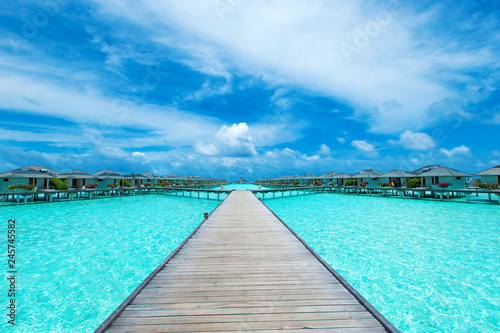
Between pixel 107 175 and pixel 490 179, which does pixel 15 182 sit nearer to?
pixel 107 175

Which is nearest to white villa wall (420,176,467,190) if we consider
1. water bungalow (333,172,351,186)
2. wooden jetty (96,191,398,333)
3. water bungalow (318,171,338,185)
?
water bungalow (333,172,351,186)

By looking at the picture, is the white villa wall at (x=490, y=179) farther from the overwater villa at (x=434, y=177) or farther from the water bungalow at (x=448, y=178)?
the water bungalow at (x=448, y=178)

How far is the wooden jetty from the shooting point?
9.21 feet

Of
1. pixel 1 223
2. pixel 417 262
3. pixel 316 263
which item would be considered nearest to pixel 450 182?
pixel 417 262

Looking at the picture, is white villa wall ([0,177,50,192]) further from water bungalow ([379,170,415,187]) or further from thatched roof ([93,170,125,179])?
water bungalow ([379,170,415,187])

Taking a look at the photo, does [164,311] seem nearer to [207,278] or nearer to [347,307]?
[207,278]

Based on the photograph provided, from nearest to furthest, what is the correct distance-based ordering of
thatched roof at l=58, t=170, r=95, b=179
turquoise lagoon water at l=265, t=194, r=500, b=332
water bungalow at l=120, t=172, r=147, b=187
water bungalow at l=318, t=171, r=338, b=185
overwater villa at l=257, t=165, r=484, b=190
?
turquoise lagoon water at l=265, t=194, r=500, b=332, overwater villa at l=257, t=165, r=484, b=190, thatched roof at l=58, t=170, r=95, b=179, water bungalow at l=120, t=172, r=147, b=187, water bungalow at l=318, t=171, r=338, b=185

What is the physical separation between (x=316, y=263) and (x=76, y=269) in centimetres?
832

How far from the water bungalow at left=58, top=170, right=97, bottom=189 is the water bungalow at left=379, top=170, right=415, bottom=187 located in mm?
43341

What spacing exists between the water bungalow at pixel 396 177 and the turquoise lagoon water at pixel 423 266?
62.3 feet

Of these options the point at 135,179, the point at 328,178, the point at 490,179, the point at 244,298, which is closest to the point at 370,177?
the point at 328,178

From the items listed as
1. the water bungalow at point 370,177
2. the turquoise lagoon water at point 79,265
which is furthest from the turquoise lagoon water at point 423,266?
the water bungalow at point 370,177

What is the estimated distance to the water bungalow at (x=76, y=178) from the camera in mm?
30034

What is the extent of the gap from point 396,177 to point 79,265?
38901 mm
